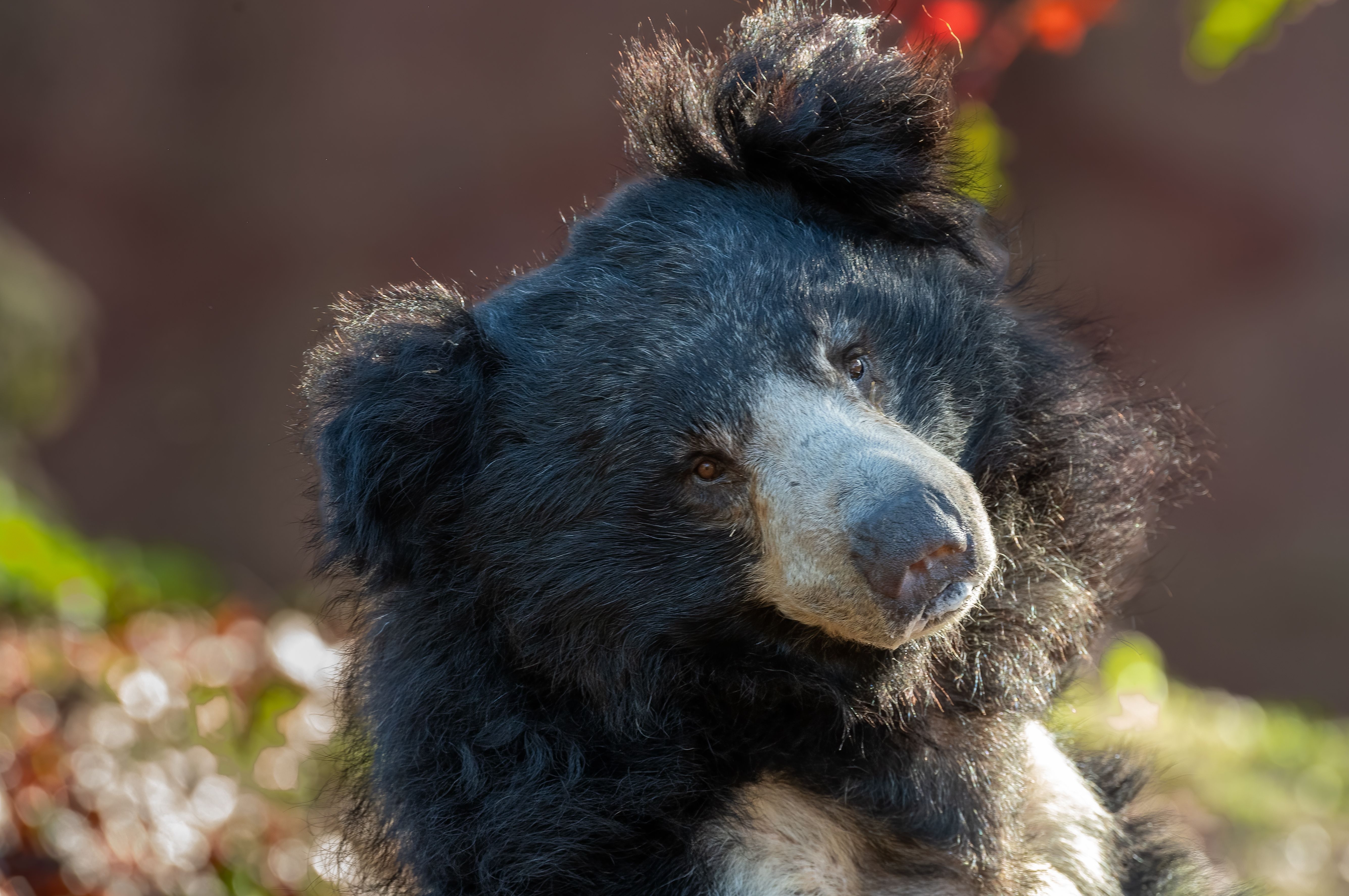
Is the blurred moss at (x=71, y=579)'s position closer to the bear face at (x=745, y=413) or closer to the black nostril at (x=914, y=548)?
the bear face at (x=745, y=413)

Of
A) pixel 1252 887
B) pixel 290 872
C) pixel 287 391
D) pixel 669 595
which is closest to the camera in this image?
pixel 669 595

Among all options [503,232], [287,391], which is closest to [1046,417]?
[503,232]

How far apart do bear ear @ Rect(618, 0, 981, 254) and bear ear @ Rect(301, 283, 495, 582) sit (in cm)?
70

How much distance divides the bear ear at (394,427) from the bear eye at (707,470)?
0.49m

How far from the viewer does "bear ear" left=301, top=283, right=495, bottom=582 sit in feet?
8.16

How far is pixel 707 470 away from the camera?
252 centimetres

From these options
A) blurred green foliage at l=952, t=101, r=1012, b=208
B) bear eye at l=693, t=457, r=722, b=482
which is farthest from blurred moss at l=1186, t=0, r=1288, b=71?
bear eye at l=693, t=457, r=722, b=482

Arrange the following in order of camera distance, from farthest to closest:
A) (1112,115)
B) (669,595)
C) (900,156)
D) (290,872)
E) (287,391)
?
1. (287,391)
2. (1112,115)
3. (290,872)
4. (900,156)
5. (669,595)

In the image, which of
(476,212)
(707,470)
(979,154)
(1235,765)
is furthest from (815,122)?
(476,212)

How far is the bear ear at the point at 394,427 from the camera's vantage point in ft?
8.16

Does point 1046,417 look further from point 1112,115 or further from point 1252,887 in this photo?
point 1112,115

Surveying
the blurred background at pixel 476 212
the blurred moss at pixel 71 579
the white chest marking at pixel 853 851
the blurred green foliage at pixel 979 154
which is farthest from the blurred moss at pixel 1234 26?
the blurred background at pixel 476 212

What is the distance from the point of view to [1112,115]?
11000mm

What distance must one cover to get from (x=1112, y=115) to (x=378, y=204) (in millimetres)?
6798
